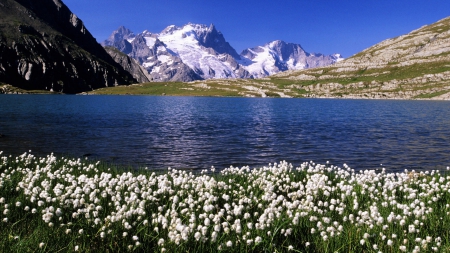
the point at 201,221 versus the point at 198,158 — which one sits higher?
the point at 201,221

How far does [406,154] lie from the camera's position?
94.2 feet

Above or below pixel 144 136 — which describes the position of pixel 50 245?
above

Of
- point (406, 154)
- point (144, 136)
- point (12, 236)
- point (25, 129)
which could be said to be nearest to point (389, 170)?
point (406, 154)

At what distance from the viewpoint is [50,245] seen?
7.28m

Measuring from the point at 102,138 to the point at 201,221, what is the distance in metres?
29.5

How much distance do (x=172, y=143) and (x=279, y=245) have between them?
27.1m

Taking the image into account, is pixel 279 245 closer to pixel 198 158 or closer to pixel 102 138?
pixel 198 158

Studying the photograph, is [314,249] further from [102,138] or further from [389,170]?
[102,138]

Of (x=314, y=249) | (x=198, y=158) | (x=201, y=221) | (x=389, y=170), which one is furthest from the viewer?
(x=198, y=158)

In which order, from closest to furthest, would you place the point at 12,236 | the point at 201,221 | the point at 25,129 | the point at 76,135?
1. the point at 12,236
2. the point at 201,221
3. the point at 76,135
4. the point at 25,129

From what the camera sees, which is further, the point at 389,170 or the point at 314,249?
the point at 389,170

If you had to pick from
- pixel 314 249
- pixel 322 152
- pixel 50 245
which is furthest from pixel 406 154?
pixel 50 245

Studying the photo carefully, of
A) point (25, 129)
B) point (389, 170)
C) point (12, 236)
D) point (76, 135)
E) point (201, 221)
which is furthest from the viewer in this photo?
point (25, 129)

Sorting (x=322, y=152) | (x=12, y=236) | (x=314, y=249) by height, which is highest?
(x=12, y=236)
